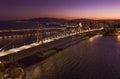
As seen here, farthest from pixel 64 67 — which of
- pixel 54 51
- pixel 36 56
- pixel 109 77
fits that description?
pixel 54 51

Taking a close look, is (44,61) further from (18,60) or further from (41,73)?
(41,73)

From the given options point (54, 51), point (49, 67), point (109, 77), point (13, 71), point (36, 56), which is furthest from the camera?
point (54, 51)

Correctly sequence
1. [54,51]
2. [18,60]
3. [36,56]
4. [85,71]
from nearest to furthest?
[85,71], [18,60], [36,56], [54,51]

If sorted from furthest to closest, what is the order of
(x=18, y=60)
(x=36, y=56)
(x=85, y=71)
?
(x=36, y=56) → (x=18, y=60) → (x=85, y=71)

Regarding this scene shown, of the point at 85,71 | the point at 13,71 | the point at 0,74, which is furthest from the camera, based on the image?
the point at 85,71

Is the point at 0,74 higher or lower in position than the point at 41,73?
higher

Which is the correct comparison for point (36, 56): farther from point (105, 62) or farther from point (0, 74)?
point (0, 74)

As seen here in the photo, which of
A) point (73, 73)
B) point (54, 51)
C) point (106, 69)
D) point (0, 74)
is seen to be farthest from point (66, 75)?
point (54, 51)

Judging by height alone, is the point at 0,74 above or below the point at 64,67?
above

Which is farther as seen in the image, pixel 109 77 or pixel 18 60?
pixel 18 60
